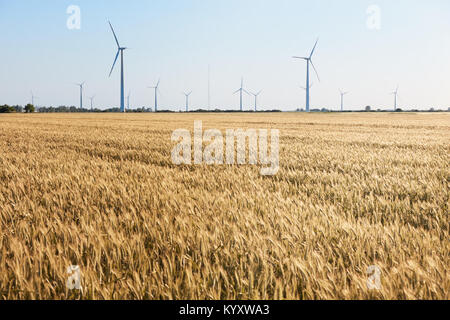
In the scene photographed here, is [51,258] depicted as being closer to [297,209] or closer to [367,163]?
[297,209]

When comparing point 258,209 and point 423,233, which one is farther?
point 258,209

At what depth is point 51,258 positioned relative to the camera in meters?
1.98

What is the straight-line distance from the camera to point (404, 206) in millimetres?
3779

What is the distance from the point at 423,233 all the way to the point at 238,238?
1.68m

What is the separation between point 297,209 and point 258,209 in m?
0.40

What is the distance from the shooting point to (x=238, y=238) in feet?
7.72

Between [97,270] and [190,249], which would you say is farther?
[190,249]

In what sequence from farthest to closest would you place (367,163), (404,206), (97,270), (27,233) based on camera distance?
(367,163)
(404,206)
(27,233)
(97,270)
